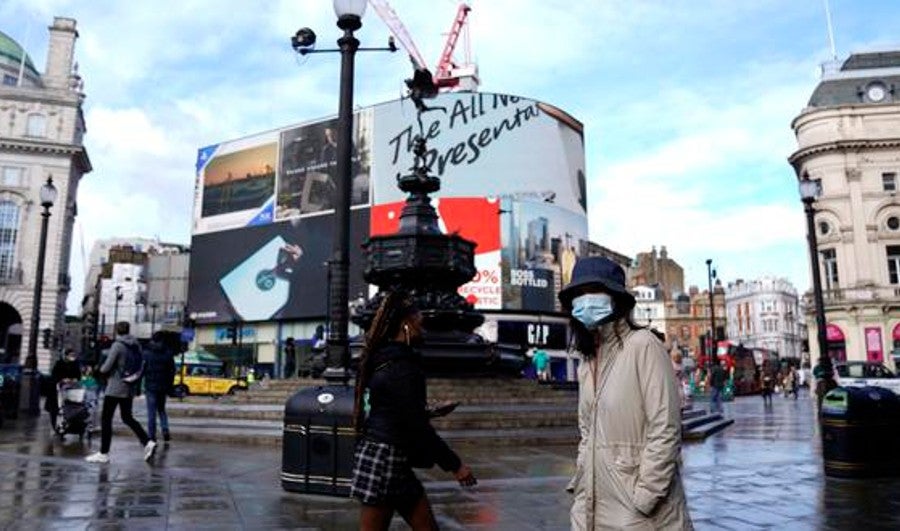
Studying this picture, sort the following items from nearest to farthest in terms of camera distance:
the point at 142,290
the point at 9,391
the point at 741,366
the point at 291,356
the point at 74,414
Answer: the point at 74,414 < the point at 9,391 < the point at 291,356 < the point at 741,366 < the point at 142,290

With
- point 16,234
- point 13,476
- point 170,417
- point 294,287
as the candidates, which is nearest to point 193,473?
point 13,476

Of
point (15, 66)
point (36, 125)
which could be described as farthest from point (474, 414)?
point (15, 66)

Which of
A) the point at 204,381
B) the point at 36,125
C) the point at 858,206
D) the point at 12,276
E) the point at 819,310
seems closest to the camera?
the point at 819,310

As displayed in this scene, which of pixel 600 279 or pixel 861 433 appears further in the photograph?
pixel 861 433

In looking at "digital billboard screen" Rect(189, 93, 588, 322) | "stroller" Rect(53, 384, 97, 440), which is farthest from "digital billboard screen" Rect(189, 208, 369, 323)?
"stroller" Rect(53, 384, 97, 440)

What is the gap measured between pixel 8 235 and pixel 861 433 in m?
59.1

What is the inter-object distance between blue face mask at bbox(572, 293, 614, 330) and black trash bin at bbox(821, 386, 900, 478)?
23.6 feet

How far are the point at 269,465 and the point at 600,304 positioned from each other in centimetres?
706

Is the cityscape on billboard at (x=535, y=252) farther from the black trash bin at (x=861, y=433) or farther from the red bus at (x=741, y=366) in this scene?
the black trash bin at (x=861, y=433)

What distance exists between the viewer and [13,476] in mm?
7934

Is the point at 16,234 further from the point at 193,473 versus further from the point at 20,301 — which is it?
the point at 193,473

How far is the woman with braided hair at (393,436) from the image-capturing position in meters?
3.53

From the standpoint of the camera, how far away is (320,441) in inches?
255

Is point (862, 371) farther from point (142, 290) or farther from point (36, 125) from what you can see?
point (142, 290)
